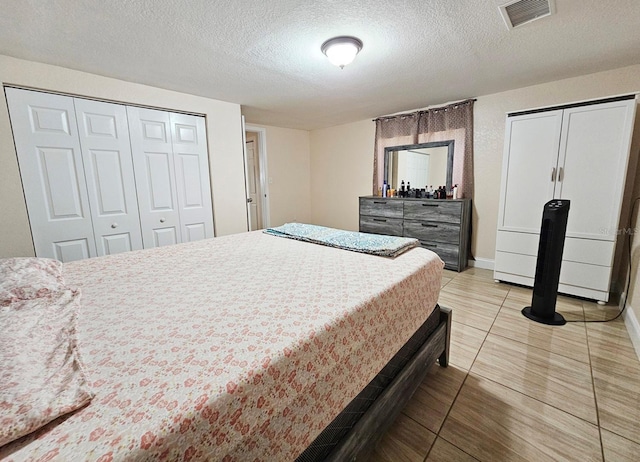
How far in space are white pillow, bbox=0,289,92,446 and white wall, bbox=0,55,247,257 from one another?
1.86 metres

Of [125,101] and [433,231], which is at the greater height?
[125,101]

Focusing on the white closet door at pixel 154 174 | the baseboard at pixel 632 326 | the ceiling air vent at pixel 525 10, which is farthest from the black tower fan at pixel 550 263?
the white closet door at pixel 154 174

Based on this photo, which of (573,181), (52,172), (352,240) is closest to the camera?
(352,240)

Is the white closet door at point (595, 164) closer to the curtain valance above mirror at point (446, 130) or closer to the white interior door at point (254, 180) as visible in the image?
the curtain valance above mirror at point (446, 130)

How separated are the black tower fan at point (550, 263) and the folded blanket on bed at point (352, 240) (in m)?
1.28

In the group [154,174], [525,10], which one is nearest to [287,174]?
[154,174]

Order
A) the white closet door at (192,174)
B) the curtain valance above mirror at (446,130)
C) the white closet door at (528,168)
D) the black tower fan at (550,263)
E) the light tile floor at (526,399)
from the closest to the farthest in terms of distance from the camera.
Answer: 1. the light tile floor at (526,399)
2. the black tower fan at (550,263)
3. the white closet door at (528,168)
4. the white closet door at (192,174)
5. the curtain valance above mirror at (446,130)

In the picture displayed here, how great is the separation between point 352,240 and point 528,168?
221cm

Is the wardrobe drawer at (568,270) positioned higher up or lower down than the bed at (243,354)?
lower down

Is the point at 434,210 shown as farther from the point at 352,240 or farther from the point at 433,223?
the point at 352,240

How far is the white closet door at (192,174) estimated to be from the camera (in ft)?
10.2

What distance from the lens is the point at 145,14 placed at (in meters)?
1.68

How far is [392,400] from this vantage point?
4.05 ft

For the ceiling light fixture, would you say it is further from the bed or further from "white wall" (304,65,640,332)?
"white wall" (304,65,640,332)
